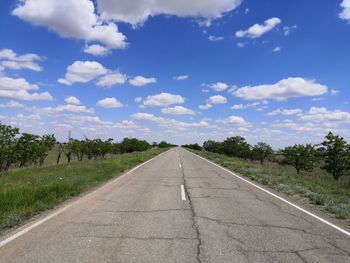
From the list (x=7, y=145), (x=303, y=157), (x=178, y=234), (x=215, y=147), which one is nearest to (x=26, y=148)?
(x=7, y=145)

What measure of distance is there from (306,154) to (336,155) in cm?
1435

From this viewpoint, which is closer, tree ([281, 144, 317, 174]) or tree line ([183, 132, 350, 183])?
tree line ([183, 132, 350, 183])

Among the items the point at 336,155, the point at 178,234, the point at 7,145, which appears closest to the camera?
the point at 178,234

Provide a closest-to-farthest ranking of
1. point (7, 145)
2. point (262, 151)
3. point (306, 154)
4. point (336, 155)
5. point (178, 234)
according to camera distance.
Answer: point (178, 234) < point (7, 145) < point (336, 155) < point (306, 154) < point (262, 151)

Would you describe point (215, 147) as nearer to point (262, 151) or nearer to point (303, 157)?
point (262, 151)

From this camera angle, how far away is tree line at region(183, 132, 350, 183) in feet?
151

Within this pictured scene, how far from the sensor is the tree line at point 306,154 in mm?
45875

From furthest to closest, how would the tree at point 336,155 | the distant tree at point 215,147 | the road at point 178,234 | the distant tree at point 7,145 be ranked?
the distant tree at point 215,147
the tree at point 336,155
the distant tree at point 7,145
the road at point 178,234

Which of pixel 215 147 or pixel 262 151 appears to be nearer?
pixel 262 151

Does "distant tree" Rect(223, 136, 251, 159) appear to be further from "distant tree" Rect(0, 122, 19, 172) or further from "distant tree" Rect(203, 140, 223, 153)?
"distant tree" Rect(0, 122, 19, 172)

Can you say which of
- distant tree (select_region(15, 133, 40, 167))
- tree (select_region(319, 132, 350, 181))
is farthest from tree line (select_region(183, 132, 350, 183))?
distant tree (select_region(15, 133, 40, 167))

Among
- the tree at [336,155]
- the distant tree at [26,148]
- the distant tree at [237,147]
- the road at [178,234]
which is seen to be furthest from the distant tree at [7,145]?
the distant tree at [237,147]

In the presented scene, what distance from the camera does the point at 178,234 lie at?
7.70m

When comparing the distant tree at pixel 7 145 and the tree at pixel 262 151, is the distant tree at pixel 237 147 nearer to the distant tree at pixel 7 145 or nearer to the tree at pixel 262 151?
the tree at pixel 262 151
